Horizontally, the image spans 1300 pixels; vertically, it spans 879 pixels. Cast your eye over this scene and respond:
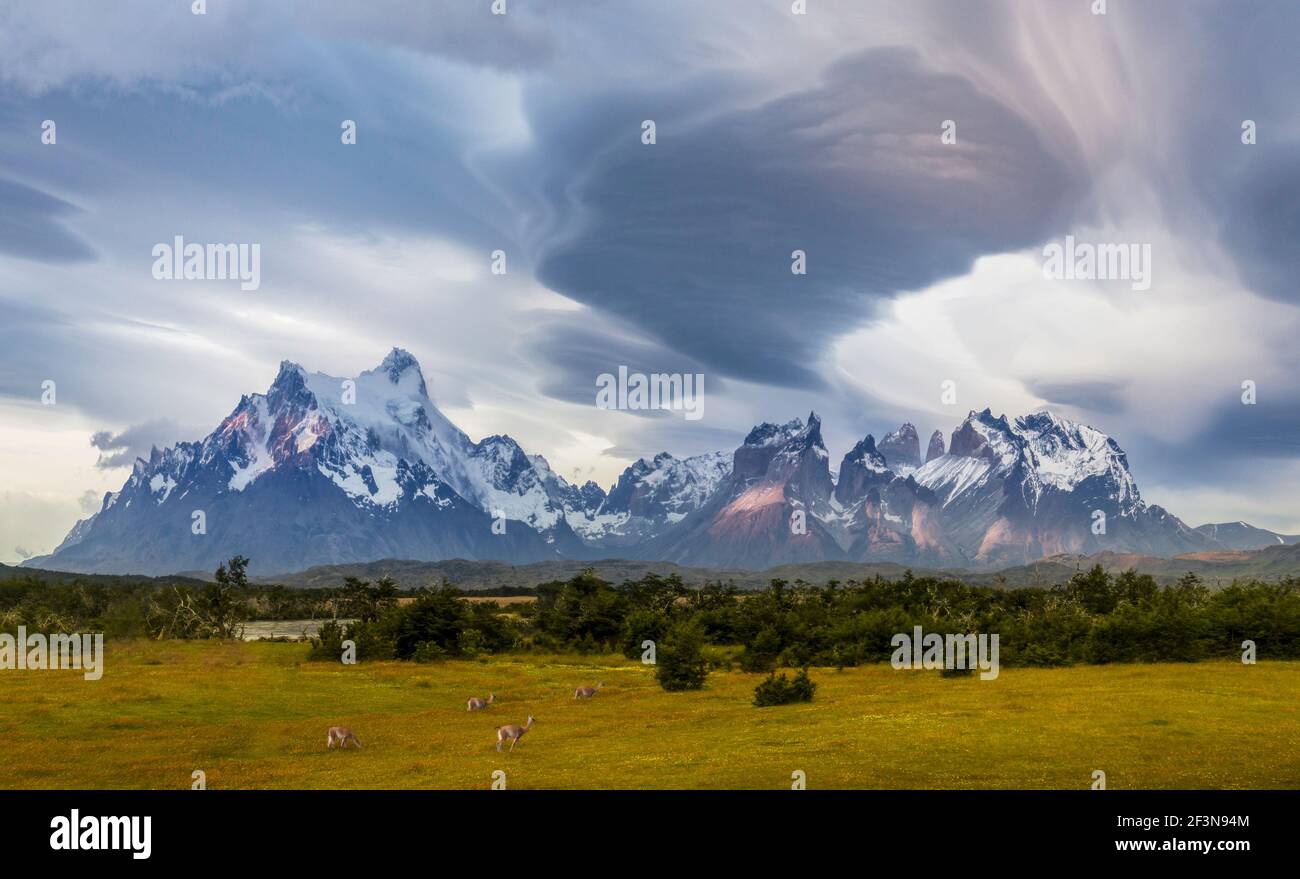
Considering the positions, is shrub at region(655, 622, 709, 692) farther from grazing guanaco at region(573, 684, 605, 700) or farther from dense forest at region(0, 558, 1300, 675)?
grazing guanaco at region(573, 684, 605, 700)

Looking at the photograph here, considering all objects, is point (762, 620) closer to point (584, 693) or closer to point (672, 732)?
point (584, 693)

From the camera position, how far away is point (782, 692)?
62531 millimetres

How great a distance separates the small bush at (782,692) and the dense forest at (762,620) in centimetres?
1259

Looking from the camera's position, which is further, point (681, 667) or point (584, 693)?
point (681, 667)

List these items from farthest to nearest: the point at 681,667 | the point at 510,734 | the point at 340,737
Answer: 1. the point at 681,667
2. the point at 340,737
3. the point at 510,734

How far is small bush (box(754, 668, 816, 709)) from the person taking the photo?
62.2 meters

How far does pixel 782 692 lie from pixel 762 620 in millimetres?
53236

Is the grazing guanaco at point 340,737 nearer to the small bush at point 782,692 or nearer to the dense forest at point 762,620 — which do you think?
the small bush at point 782,692

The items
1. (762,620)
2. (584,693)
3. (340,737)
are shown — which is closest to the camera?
(340,737)

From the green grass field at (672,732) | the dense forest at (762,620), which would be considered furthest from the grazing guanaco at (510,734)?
the dense forest at (762,620)

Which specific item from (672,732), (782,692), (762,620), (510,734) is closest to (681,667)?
(782,692)

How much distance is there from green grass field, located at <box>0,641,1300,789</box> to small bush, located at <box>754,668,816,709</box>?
1.21 m

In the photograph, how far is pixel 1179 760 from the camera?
1492 inches
